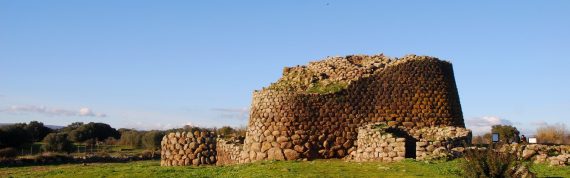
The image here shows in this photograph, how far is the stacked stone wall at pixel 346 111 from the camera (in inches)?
918

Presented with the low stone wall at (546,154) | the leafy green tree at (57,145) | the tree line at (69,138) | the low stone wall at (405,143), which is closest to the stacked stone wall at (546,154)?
the low stone wall at (546,154)

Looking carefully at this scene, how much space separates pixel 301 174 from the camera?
17281 mm

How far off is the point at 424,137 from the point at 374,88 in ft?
8.24

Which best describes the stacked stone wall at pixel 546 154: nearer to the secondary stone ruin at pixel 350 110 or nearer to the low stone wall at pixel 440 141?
the low stone wall at pixel 440 141

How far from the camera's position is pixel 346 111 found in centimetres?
2366

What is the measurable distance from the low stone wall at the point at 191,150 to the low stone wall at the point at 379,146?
6.75 meters

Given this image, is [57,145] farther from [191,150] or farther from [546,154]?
[546,154]

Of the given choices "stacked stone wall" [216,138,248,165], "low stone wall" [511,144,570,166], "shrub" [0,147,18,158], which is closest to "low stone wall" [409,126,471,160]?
"low stone wall" [511,144,570,166]

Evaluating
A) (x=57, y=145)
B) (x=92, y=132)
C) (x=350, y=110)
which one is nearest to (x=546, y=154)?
(x=350, y=110)

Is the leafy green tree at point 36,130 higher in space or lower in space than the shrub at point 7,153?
higher

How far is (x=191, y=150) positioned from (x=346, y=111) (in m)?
6.64

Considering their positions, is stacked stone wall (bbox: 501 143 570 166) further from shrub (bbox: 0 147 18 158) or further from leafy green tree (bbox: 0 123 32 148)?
leafy green tree (bbox: 0 123 32 148)

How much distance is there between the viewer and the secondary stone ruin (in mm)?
23234

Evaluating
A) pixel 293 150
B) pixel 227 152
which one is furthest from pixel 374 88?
pixel 227 152
